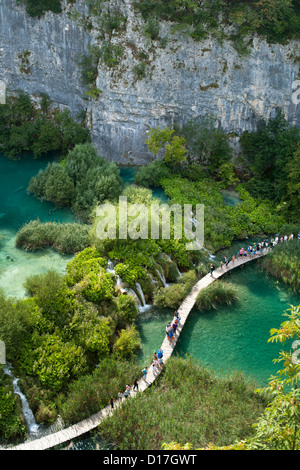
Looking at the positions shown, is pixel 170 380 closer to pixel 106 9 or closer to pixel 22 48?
pixel 106 9

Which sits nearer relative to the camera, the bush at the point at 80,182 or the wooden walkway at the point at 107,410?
the wooden walkway at the point at 107,410

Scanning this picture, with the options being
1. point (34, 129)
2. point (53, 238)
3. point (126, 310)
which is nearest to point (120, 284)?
point (126, 310)

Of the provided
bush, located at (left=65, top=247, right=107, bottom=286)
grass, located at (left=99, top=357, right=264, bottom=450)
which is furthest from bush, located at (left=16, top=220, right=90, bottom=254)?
grass, located at (left=99, top=357, right=264, bottom=450)

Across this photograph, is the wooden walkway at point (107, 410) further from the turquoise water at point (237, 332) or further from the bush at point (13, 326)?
the bush at point (13, 326)

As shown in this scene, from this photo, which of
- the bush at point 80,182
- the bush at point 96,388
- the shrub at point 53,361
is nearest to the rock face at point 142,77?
the bush at point 80,182

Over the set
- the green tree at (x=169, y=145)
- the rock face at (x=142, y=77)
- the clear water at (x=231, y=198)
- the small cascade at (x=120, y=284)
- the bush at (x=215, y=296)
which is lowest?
the bush at (x=215, y=296)

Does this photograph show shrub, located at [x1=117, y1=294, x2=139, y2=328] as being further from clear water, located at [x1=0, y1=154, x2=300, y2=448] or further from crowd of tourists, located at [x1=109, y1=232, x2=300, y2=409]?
crowd of tourists, located at [x1=109, y1=232, x2=300, y2=409]

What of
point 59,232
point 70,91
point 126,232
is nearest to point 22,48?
point 70,91
